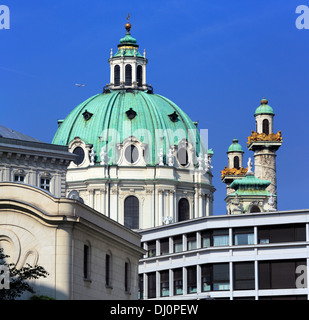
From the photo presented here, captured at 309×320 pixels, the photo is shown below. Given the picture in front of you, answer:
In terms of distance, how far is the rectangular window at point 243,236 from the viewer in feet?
357

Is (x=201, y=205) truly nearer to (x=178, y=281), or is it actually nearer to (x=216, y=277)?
(x=178, y=281)

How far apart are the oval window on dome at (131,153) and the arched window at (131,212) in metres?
6.43

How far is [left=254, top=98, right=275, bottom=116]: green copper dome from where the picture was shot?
191 metres

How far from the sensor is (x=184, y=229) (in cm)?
11419

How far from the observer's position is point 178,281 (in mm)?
114812

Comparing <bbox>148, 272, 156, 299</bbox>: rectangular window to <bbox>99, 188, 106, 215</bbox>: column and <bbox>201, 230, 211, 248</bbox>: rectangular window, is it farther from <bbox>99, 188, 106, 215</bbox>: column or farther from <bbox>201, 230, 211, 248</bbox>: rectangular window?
<bbox>99, 188, 106, 215</bbox>: column

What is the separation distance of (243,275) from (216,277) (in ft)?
9.08

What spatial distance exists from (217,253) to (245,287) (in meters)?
4.19

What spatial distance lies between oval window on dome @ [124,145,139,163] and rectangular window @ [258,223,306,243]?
223 ft

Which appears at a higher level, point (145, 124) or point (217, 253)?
point (145, 124)

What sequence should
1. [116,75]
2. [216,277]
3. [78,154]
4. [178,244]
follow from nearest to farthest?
[216,277] < [178,244] < [78,154] < [116,75]

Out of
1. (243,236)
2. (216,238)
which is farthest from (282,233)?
(216,238)

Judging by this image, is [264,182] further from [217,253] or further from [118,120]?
[217,253]
